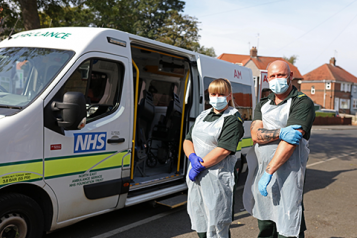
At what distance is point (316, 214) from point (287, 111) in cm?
334

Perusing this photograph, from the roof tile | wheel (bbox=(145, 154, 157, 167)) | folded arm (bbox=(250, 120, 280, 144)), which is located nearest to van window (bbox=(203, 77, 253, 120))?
wheel (bbox=(145, 154, 157, 167))

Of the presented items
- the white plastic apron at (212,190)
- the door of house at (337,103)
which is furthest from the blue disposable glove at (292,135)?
the door of house at (337,103)

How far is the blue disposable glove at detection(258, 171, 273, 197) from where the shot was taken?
295 centimetres

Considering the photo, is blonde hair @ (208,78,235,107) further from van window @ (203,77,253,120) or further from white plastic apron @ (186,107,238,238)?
van window @ (203,77,253,120)

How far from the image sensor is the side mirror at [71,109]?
326cm

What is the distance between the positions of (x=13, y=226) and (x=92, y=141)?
3.88 feet

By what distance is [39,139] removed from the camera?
3.36 m

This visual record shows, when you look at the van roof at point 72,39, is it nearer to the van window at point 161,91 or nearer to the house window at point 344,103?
the van window at point 161,91

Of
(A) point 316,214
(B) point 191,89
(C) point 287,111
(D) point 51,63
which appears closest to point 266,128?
(C) point 287,111

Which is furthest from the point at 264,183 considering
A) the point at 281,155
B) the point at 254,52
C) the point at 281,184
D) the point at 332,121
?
the point at 254,52

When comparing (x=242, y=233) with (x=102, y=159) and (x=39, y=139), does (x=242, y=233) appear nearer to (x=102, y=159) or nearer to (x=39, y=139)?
(x=102, y=159)

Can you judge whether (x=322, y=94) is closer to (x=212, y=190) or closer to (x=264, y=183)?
(x=264, y=183)

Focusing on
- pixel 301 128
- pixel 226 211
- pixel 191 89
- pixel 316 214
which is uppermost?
pixel 191 89

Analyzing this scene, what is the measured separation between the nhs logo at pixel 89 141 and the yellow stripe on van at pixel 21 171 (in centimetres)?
47
